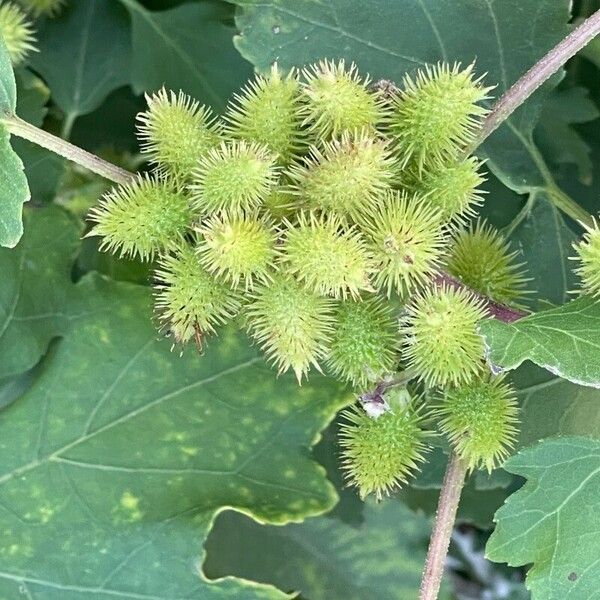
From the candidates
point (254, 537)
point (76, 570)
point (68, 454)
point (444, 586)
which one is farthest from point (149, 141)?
point (444, 586)

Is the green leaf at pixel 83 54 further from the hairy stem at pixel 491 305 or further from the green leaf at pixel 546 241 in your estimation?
the hairy stem at pixel 491 305

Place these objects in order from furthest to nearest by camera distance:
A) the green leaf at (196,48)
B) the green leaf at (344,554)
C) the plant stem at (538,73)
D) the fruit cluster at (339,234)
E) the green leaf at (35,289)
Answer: the green leaf at (344,554) → the green leaf at (196,48) → the green leaf at (35,289) → the plant stem at (538,73) → the fruit cluster at (339,234)

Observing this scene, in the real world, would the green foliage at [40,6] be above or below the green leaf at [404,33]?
below

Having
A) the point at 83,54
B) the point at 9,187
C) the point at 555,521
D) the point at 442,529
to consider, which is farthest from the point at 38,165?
the point at 555,521

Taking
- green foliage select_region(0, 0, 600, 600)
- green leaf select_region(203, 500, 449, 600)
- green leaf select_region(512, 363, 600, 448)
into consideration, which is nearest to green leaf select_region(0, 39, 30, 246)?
green foliage select_region(0, 0, 600, 600)

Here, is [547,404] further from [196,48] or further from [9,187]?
[196,48]

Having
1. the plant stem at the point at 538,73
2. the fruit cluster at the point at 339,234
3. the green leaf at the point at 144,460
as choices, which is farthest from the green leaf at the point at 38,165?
the plant stem at the point at 538,73

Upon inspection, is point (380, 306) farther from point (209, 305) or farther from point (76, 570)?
point (76, 570)
